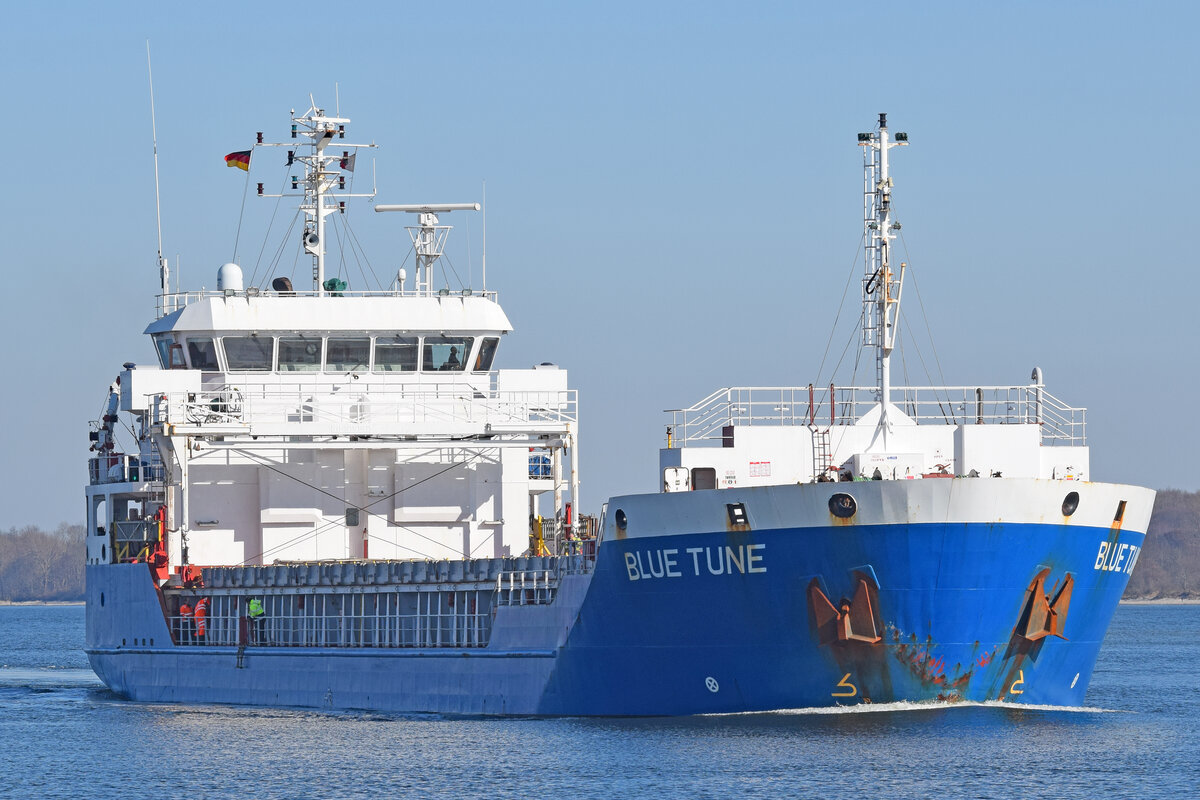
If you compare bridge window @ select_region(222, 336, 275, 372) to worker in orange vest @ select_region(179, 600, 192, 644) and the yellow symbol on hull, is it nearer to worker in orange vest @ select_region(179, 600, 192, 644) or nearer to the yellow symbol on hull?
worker in orange vest @ select_region(179, 600, 192, 644)

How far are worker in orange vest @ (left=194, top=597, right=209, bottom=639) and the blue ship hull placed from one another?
8408mm

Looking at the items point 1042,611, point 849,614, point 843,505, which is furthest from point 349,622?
point 1042,611

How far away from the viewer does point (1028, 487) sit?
98.8 feet

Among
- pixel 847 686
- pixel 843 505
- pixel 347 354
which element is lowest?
pixel 847 686

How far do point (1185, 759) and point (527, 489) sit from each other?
1622cm

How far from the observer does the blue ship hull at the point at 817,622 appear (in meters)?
30.0

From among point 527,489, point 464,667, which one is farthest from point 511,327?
point 464,667

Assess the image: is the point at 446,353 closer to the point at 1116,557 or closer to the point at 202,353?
the point at 202,353

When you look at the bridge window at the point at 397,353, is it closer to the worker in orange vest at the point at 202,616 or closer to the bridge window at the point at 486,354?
the bridge window at the point at 486,354

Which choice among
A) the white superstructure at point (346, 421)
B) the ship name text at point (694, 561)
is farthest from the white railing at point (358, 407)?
the ship name text at point (694, 561)

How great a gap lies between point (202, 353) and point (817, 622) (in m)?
16.7

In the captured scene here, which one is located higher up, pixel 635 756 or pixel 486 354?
pixel 486 354

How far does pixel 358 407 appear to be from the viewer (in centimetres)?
4081

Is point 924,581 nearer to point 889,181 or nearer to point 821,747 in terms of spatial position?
point 821,747
